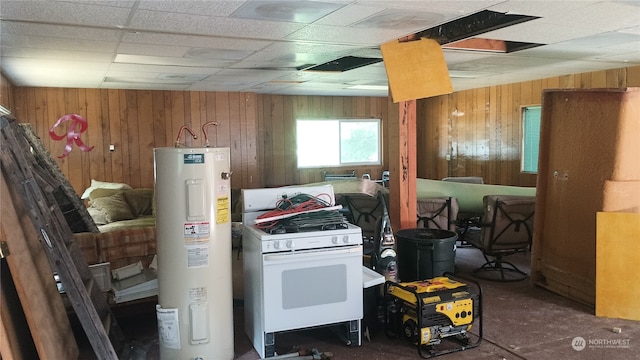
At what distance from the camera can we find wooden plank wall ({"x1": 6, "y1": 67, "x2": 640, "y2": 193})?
6691 mm

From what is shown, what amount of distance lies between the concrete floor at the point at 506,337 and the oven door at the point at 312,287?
276mm

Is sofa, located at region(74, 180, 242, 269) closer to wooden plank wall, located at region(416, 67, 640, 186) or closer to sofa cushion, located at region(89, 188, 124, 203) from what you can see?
sofa cushion, located at region(89, 188, 124, 203)

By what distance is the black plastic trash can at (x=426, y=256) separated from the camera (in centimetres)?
360

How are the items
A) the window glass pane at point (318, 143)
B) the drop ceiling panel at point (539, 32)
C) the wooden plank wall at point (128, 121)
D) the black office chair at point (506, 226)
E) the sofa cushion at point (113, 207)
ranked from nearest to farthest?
the drop ceiling panel at point (539, 32), the black office chair at point (506, 226), the sofa cushion at point (113, 207), the wooden plank wall at point (128, 121), the window glass pane at point (318, 143)

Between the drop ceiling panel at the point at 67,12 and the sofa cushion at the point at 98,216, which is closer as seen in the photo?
the drop ceiling panel at the point at 67,12

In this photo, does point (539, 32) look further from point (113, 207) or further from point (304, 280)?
point (113, 207)

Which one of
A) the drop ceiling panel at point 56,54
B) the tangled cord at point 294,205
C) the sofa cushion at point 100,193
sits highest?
the drop ceiling panel at point 56,54

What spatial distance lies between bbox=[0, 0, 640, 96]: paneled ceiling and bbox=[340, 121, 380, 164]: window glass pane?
2787mm

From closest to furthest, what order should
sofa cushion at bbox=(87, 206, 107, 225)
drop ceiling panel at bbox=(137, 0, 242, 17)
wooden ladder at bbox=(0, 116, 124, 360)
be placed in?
wooden ladder at bbox=(0, 116, 124, 360) → drop ceiling panel at bbox=(137, 0, 242, 17) → sofa cushion at bbox=(87, 206, 107, 225)

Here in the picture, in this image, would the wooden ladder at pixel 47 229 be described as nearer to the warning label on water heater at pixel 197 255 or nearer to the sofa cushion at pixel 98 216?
the warning label on water heater at pixel 197 255

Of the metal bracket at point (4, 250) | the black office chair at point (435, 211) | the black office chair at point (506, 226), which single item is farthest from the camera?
the black office chair at point (435, 211)

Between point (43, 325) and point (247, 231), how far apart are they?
4.04 feet

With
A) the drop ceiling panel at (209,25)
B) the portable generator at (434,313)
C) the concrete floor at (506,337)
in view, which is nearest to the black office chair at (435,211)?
the concrete floor at (506,337)

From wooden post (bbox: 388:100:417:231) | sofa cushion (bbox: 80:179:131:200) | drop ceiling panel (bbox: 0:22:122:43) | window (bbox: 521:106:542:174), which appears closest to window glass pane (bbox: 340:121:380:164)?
window (bbox: 521:106:542:174)
